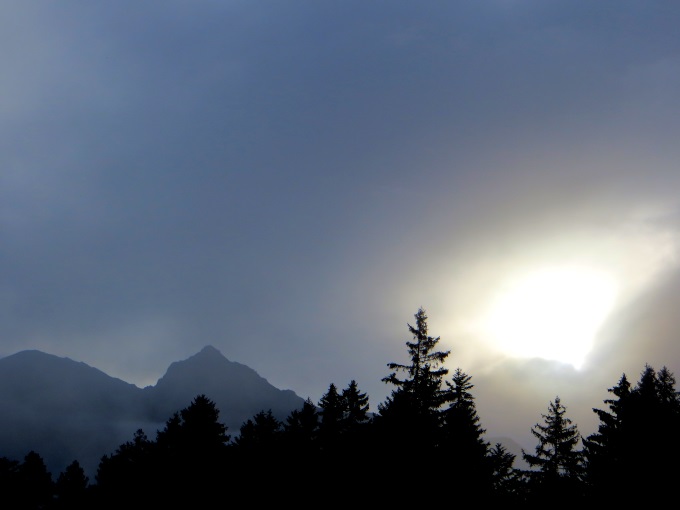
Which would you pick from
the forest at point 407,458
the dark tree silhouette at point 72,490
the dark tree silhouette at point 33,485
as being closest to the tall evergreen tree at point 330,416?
the forest at point 407,458

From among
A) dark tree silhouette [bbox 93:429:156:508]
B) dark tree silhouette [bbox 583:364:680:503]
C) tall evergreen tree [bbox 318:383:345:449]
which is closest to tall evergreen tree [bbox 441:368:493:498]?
dark tree silhouette [bbox 583:364:680:503]

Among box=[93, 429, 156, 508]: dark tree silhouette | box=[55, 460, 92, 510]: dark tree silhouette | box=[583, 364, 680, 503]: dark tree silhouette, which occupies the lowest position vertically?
box=[55, 460, 92, 510]: dark tree silhouette

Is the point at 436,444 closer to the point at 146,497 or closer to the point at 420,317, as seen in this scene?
the point at 420,317

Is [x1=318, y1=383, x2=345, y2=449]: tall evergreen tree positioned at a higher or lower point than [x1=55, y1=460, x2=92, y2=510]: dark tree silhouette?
higher

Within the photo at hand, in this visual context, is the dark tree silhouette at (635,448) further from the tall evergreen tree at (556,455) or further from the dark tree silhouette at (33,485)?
the dark tree silhouette at (33,485)

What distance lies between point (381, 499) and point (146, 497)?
2799cm

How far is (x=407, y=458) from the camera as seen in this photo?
2188 cm

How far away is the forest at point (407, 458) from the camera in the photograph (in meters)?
22.0

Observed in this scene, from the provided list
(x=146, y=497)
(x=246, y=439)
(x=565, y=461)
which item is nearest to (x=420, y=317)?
(x=565, y=461)

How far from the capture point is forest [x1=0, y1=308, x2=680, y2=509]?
21984 mm

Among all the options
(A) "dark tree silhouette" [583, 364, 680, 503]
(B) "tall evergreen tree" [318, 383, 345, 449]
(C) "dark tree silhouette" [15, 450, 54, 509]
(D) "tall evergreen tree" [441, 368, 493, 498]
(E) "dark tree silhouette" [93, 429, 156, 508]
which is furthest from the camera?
(C) "dark tree silhouette" [15, 450, 54, 509]

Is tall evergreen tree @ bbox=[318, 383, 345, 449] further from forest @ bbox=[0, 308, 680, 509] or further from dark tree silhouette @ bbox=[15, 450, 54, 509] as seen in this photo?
dark tree silhouette @ bbox=[15, 450, 54, 509]

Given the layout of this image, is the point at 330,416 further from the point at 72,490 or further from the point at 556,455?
the point at 72,490

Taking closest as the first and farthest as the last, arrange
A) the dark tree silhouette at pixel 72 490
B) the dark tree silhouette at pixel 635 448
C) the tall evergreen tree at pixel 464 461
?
1. the tall evergreen tree at pixel 464 461
2. the dark tree silhouette at pixel 635 448
3. the dark tree silhouette at pixel 72 490
